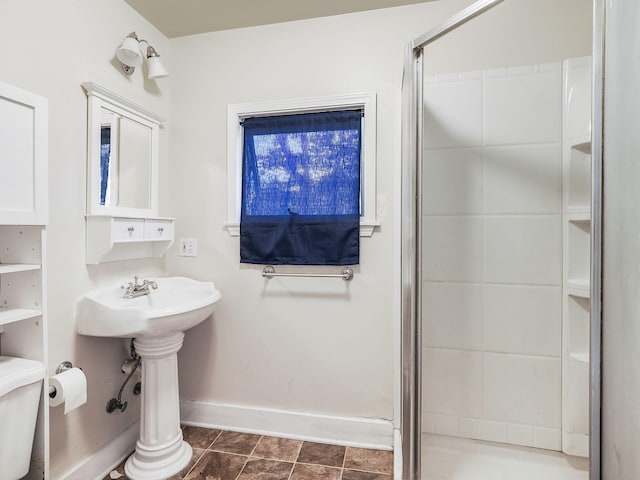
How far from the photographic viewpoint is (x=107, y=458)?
162 cm

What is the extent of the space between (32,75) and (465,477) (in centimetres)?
217

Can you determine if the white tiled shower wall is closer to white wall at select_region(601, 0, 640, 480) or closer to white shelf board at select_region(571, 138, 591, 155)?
white shelf board at select_region(571, 138, 591, 155)

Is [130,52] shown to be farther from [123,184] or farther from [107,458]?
[107,458]

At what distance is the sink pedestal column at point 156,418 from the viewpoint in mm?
1579

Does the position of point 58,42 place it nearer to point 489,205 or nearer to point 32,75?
point 32,75

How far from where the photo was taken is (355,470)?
162cm

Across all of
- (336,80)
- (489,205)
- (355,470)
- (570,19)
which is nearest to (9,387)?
(355,470)

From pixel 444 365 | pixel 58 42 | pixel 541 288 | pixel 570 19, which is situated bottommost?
pixel 444 365

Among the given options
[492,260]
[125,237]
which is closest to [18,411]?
[125,237]

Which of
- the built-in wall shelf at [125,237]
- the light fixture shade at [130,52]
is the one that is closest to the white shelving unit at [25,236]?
the built-in wall shelf at [125,237]

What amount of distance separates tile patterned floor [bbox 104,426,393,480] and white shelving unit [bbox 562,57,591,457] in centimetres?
94

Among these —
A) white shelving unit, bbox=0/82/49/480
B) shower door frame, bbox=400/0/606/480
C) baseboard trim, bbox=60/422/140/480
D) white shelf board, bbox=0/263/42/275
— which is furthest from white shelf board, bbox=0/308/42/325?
shower door frame, bbox=400/0/606/480

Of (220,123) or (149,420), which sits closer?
(149,420)

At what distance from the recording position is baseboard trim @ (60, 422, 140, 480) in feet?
4.88
